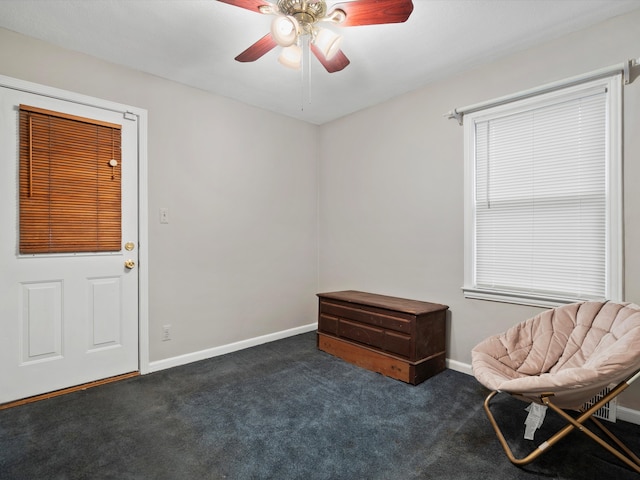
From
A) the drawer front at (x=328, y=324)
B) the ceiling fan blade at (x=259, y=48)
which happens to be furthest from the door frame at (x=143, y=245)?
the drawer front at (x=328, y=324)

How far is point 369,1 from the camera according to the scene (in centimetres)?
158

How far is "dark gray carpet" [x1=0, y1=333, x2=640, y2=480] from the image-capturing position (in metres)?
1.62

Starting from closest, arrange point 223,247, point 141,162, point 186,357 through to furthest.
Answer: point 141,162 → point 186,357 → point 223,247

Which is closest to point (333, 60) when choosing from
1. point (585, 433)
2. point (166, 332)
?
point (585, 433)

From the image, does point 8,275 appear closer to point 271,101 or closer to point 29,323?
point 29,323

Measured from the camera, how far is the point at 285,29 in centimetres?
169

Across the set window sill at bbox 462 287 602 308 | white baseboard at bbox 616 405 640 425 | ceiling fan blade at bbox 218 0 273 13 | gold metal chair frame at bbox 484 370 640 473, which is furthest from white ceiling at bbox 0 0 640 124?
white baseboard at bbox 616 405 640 425

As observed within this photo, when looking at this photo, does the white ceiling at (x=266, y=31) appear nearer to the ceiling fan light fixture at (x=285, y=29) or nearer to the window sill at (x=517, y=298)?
the ceiling fan light fixture at (x=285, y=29)

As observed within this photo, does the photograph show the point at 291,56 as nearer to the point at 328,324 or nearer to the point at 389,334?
the point at 389,334

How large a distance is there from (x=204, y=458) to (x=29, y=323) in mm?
1620

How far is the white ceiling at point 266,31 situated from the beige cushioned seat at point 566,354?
5.85 feet

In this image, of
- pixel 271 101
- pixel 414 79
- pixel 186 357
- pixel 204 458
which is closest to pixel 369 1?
pixel 414 79

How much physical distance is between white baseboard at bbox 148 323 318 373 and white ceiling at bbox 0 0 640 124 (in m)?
2.41

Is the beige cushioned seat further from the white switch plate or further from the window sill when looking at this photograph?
the white switch plate
